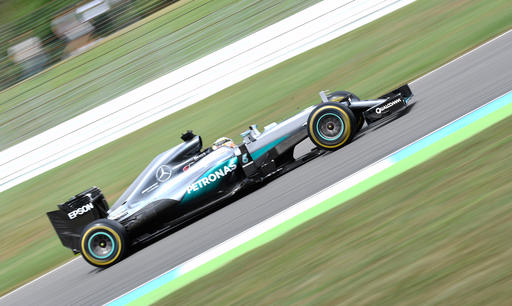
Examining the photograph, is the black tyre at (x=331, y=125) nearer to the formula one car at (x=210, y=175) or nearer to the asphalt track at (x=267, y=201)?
the formula one car at (x=210, y=175)

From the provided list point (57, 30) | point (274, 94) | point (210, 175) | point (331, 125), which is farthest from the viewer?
point (57, 30)

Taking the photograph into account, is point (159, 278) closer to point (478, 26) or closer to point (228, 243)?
point (228, 243)

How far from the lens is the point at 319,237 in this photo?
5.20 m

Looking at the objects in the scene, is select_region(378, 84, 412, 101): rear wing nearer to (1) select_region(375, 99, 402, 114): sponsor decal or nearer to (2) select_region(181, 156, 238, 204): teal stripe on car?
(1) select_region(375, 99, 402, 114): sponsor decal

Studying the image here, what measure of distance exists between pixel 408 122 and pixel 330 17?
5712 mm

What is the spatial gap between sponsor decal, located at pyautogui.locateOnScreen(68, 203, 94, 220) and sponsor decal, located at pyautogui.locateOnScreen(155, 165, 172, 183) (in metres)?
1.02

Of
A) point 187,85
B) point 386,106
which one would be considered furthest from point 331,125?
point 187,85

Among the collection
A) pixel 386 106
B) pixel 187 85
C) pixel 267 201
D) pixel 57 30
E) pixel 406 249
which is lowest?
pixel 406 249

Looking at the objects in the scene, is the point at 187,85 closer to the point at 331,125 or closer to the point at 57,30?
the point at 57,30

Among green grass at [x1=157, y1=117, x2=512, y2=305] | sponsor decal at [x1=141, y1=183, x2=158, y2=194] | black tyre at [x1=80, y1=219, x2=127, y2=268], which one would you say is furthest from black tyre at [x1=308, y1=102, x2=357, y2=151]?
black tyre at [x1=80, y1=219, x2=127, y2=268]

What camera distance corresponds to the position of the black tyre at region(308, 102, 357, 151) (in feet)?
22.6

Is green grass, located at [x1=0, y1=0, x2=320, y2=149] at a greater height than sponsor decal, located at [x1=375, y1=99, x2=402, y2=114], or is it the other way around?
green grass, located at [x1=0, y1=0, x2=320, y2=149]

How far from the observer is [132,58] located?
1402cm

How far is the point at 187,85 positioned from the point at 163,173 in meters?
5.79
